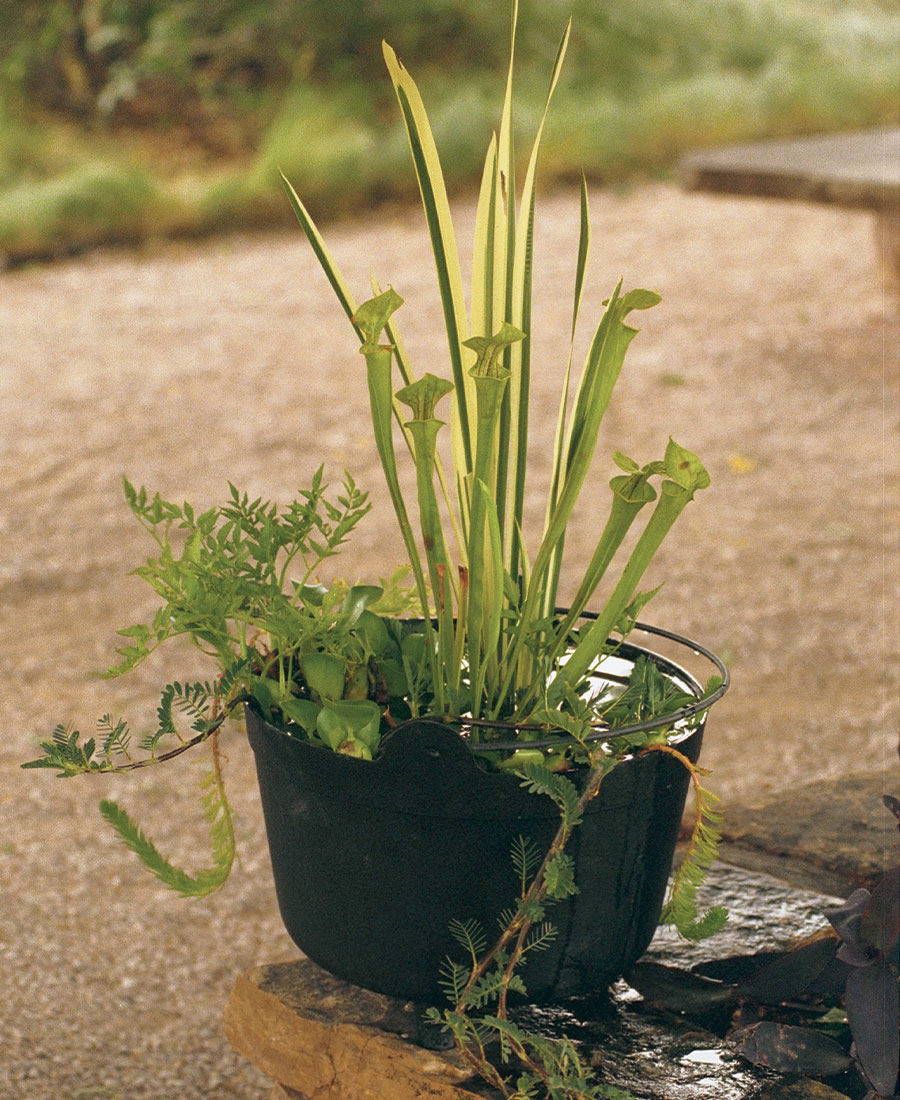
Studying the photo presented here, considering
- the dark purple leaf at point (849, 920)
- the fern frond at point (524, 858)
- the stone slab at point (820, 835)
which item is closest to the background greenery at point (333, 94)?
the stone slab at point (820, 835)

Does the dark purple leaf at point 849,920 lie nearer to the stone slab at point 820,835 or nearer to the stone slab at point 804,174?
the stone slab at point 820,835

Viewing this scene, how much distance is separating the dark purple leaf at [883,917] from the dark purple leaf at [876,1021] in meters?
0.02

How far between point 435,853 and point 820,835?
22.1 inches

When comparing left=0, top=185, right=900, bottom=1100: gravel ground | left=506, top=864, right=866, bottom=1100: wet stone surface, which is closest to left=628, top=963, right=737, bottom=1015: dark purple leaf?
left=506, top=864, right=866, bottom=1100: wet stone surface

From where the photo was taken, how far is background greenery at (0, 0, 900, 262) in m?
5.87

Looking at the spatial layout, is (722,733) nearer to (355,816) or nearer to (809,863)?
(809,863)

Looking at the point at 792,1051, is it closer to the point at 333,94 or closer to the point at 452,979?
the point at 452,979

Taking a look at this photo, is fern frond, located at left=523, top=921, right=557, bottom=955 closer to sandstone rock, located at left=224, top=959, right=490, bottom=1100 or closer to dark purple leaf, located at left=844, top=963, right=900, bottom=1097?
sandstone rock, located at left=224, top=959, right=490, bottom=1100

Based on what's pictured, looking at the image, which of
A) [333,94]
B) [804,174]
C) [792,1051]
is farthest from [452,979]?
[333,94]

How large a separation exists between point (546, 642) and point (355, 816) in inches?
8.0

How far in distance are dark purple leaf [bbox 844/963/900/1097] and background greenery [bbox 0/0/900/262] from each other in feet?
17.0

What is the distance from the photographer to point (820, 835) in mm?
1322

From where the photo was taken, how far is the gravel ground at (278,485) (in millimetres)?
1624

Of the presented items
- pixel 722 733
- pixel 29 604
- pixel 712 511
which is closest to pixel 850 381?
pixel 712 511
